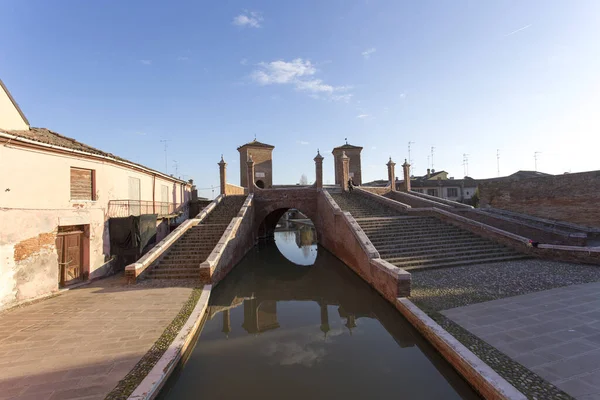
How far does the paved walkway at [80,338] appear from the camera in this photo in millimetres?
4117

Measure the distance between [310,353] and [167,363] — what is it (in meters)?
2.67

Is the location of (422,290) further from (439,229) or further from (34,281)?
(34,281)

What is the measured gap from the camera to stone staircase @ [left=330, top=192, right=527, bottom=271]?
10383 mm

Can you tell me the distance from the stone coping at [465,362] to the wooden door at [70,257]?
10.8m

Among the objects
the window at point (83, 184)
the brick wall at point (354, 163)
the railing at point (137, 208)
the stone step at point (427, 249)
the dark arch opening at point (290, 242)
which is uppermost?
the brick wall at point (354, 163)

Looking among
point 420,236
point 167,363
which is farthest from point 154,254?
point 420,236

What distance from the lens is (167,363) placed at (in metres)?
4.64

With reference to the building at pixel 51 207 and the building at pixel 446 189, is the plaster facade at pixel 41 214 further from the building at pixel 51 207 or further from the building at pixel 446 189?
the building at pixel 446 189

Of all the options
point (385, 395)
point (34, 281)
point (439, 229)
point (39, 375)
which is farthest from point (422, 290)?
point (34, 281)

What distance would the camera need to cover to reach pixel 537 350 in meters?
4.59

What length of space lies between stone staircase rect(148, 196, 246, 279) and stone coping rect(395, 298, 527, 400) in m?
7.66

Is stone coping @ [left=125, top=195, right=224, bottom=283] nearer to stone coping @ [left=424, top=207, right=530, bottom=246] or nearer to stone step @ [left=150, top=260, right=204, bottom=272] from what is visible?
stone step @ [left=150, top=260, right=204, bottom=272]

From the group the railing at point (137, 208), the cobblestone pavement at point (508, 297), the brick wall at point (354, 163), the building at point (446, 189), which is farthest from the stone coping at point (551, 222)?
the railing at point (137, 208)

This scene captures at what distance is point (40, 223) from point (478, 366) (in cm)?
1137
